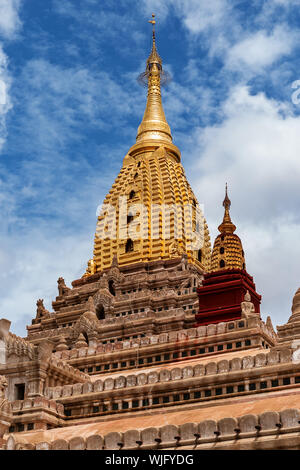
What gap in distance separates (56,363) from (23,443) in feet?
38.6

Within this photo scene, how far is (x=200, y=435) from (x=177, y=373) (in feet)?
34.5

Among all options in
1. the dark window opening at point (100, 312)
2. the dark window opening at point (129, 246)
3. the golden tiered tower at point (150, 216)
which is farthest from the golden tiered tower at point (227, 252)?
the dark window opening at point (100, 312)

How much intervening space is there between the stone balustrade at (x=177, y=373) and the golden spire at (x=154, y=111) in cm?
4680

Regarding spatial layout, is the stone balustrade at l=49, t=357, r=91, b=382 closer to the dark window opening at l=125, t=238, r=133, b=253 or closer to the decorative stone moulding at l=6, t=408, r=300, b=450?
the decorative stone moulding at l=6, t=408, r=300, b=450

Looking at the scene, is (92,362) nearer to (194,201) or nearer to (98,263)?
(98,263)

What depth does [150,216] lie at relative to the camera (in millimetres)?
79812

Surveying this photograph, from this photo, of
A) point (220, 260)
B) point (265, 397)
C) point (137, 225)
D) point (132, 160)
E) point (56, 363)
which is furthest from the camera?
point (132, 160)

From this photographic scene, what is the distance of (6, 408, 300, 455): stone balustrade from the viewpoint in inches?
1280

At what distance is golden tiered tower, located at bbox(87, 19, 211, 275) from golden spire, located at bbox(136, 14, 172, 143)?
199 cm

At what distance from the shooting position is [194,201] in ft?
276

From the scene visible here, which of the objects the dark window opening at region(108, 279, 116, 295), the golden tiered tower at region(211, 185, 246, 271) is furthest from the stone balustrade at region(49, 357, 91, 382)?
the golden tiered tower at region(211, 185, 246, 271)

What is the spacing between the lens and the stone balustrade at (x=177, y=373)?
42.1m
